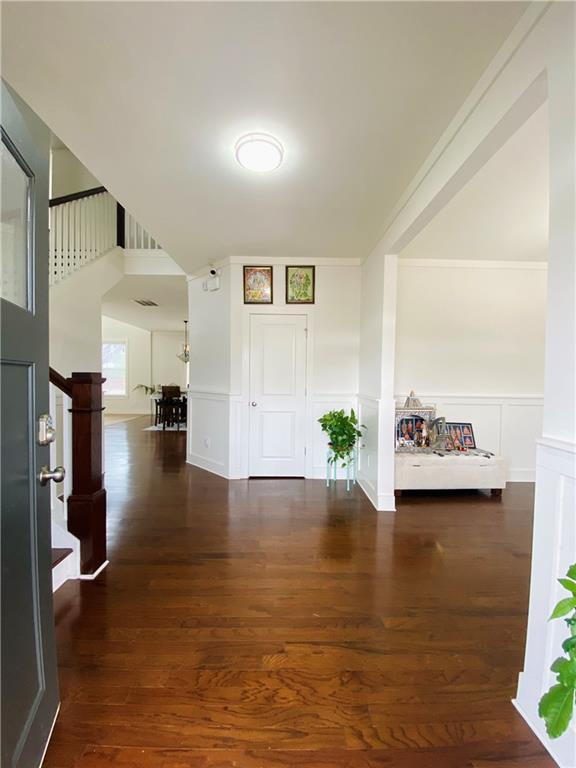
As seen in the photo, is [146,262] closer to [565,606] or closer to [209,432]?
[209,432]

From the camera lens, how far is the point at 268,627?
1.66m

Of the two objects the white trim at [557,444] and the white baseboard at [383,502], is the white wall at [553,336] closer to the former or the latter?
the white trim at [557,444]

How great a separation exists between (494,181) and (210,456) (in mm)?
3792

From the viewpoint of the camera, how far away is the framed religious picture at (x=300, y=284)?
4043mm

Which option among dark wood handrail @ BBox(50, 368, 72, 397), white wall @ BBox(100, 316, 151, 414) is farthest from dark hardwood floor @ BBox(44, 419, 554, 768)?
white wall @ BBox(100, 316, 151, 414)

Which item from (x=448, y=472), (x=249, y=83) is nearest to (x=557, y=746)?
(x=448, y=472)

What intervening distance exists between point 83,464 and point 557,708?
2.21m

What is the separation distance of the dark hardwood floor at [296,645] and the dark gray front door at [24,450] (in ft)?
0.88

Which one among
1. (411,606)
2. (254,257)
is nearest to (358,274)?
(254,257)

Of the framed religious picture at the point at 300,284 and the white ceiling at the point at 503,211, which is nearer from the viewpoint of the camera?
the white ceiling at the point at 503,211

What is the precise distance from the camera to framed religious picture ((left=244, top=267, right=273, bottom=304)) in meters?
4.03

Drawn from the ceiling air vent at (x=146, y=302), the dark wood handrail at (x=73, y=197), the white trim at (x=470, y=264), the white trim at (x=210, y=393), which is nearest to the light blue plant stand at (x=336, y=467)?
the white trim at (x=210, y=393)

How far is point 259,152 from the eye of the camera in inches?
78.6

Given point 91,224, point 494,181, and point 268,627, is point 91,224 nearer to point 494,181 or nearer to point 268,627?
point 494,181
